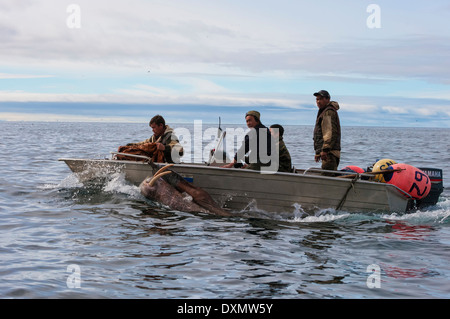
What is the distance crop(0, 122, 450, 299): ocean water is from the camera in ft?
20.5

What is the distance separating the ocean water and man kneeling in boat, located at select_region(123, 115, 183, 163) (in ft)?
3.55

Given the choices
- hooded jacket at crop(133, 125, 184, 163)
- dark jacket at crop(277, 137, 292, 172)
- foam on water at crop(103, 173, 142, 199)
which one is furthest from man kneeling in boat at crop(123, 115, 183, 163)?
dark jacket at crop(277, 137, 292, 172)

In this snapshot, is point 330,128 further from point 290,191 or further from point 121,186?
point 121,186

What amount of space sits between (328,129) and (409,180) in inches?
75.9

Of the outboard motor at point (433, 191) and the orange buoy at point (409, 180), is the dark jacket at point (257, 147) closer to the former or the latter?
the orange buoy at point (409, 180)

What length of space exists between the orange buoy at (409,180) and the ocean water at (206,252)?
53 centimetres

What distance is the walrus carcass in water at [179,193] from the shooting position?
10.6 meters

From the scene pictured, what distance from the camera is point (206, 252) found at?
7.79 m

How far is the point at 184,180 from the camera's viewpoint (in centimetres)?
1063

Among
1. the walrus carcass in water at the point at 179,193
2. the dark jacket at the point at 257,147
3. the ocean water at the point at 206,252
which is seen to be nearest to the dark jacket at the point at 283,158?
the dark jacket at the point at 257,147

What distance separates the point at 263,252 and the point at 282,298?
1933 millimetres
